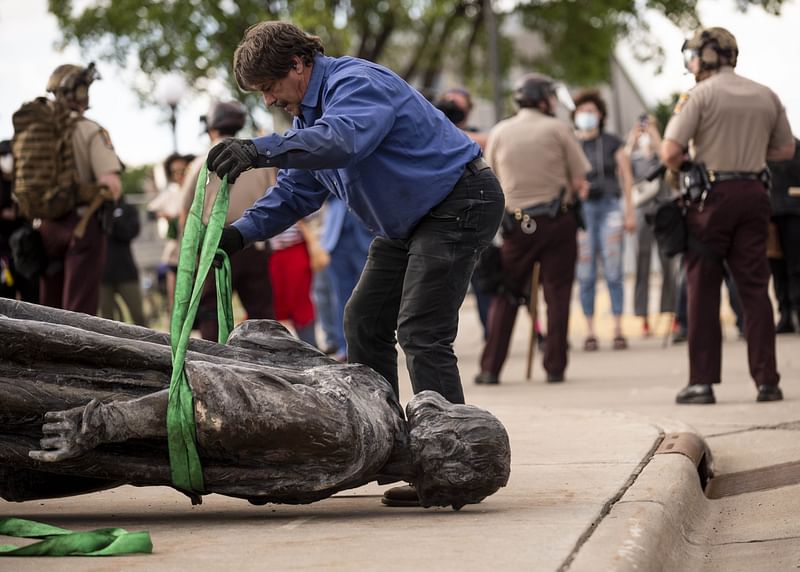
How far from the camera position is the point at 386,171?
17.4ft

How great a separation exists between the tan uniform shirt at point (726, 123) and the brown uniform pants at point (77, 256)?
3570 mm

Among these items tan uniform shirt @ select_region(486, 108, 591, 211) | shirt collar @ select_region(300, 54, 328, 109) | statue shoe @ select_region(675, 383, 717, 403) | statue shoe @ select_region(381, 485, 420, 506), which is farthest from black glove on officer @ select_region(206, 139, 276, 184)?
tan uniform shirt @ select_region(486, 108, 591, 211)

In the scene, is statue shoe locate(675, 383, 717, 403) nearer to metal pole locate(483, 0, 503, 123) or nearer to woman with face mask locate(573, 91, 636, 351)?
woman with face mask locate(573, 91, 636, 351)

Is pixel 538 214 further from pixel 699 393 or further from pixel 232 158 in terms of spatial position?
pixel 232 158

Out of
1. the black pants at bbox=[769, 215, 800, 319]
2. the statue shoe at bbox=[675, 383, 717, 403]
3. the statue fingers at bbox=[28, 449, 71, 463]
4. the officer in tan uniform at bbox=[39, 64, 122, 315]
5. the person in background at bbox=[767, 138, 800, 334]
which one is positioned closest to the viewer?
the statue fingers at bbox=[28, 449, 71, 463]

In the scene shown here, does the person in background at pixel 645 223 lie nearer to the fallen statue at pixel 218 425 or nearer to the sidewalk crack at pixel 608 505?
the sidewalk crack at pixel 608 505

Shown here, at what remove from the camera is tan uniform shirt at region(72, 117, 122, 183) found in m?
9.23

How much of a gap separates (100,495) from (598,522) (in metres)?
2.07

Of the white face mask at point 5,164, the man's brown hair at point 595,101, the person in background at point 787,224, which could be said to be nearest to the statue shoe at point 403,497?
the white face mask at point 5,164

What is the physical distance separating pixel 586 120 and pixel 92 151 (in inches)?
220

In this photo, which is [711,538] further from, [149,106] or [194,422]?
[149,106]

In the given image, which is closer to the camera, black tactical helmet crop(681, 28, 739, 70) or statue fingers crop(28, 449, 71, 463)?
statue fingers crop(28, 449, 71, 463)

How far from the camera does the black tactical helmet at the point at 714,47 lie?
844 centimetres

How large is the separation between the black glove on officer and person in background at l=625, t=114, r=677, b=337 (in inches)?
377
